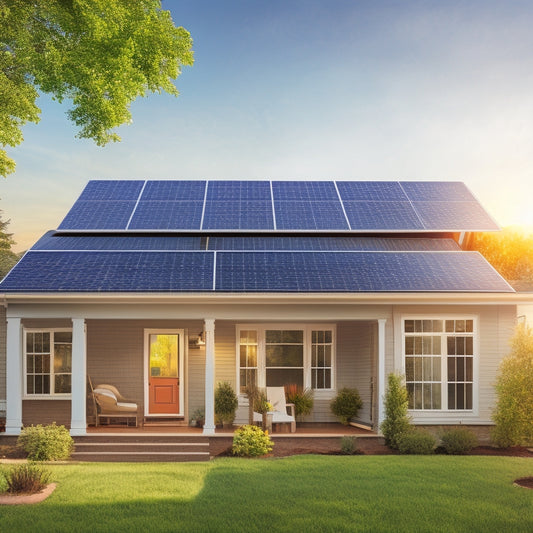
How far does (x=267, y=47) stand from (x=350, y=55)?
2.67 m

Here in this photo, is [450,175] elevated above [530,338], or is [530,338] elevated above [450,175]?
[450,175]

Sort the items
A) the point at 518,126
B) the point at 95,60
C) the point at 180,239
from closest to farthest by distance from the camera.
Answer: the point at 95,60 → the point at 180,239 → the point at 518,126

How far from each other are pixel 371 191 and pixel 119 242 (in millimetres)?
7496

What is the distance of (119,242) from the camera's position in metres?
17.6

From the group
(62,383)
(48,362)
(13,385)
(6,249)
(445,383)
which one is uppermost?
(6,249)

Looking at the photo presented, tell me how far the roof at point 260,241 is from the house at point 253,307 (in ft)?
0.18

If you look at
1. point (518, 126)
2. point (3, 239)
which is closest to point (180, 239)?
point (518, 126)

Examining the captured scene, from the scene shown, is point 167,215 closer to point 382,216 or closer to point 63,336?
point 63,336

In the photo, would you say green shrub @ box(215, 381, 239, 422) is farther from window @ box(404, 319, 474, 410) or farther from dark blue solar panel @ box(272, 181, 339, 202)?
dark blue solar panel @ box(272, 181, 339, 202)

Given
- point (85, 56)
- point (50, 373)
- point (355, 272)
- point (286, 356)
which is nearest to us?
point (85, 56)

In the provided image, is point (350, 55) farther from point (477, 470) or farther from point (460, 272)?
point (477, 470)

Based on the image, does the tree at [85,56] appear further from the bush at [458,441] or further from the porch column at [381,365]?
the bush at [458,441]

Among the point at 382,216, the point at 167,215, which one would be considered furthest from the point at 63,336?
the point at 382,216

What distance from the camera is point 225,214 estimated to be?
61.3 feet
